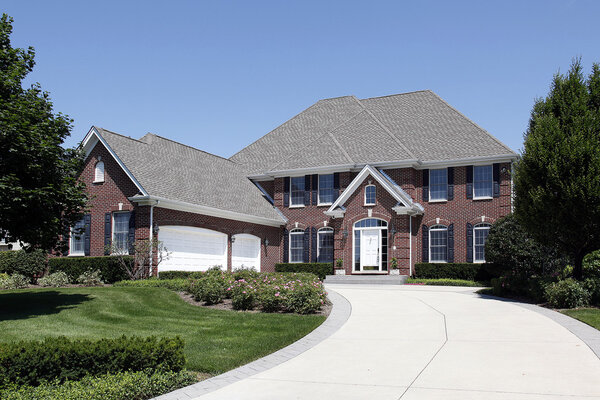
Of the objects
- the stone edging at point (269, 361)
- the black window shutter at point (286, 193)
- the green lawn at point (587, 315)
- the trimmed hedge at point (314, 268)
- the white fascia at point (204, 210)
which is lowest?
the stone edging at point (269, 361)

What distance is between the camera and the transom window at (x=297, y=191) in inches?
1242

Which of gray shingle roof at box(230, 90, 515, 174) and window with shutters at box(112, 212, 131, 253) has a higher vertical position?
gray shingle roof at box(230, 90, 515, 174)

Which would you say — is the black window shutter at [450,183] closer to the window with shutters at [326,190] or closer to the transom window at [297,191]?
the window with shutters at [326,190]

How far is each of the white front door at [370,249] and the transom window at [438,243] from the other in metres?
3.07

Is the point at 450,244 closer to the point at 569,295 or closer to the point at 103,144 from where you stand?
the point at 569,295

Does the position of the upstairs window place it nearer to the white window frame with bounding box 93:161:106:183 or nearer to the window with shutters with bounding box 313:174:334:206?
the white window frame with bounding box 93:161:106:183

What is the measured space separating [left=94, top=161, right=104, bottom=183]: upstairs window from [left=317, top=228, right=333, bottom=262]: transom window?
12.1 m

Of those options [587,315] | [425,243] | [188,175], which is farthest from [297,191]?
[587,315]

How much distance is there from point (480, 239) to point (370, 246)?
5.64 meters

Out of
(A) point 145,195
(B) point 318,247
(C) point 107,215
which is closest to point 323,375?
(A) point 145,195

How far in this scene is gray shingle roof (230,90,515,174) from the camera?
2953 cm

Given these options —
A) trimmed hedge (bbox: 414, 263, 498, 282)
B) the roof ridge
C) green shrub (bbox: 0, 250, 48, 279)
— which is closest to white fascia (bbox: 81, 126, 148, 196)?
green shrub (bbox: 0, 250, 48, 279)

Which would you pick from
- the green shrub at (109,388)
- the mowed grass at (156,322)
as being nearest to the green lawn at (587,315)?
the mowed grass at (156,322)

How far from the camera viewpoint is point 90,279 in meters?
21.5
